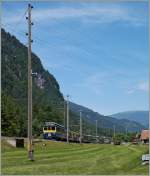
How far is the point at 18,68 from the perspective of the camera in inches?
6969

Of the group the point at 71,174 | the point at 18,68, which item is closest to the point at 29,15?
the point at 71,174

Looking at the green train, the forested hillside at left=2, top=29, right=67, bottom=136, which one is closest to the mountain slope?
the forested hillside at left=2, top=29, right=67, bottom=136

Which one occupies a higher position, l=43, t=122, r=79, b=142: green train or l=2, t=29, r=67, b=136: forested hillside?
l=2, t=29, r=67, b=136: forested hillside

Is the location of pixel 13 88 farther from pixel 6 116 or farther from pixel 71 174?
pixel 71 174

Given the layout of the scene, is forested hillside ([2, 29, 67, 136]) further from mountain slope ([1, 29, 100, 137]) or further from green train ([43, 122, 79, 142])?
green train ([43, 122, 79, 142])

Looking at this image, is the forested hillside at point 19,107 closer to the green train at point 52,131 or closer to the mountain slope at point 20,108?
the mountain slope at point 20,108

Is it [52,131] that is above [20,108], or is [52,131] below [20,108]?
below

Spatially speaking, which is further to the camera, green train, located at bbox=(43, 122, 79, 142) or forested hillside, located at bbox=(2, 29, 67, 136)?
green train, located at bbox=(43, 122, 79, 142)

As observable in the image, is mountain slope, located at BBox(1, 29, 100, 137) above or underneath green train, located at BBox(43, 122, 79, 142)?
above

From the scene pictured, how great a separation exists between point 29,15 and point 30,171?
8.68 m

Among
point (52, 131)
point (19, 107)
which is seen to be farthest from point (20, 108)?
point (52, 131)

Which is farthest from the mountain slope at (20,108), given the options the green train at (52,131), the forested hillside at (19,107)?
the green train at (52,131)

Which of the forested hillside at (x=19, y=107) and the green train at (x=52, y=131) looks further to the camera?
the green train at (x=52, y=131)

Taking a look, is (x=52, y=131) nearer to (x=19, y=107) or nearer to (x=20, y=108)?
(x=19, y=107)
